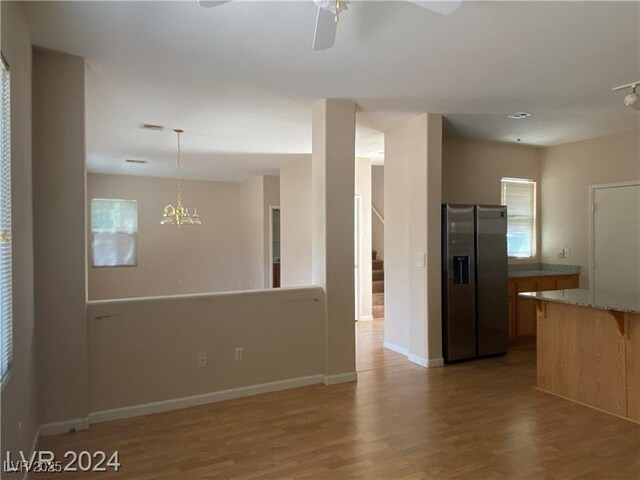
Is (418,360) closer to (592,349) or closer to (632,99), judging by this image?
(592,349)

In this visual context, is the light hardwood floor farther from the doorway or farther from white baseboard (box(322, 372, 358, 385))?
the doorway

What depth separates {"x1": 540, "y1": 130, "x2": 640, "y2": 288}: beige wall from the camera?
206 inches

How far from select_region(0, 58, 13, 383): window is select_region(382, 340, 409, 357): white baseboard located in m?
3.87

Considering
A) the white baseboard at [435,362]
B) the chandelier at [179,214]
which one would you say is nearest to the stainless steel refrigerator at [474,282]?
the white baseboard at [435,362]

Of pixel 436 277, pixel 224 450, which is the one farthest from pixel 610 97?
pixel 224 450

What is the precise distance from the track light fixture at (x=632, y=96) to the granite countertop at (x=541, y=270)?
250 centimetres

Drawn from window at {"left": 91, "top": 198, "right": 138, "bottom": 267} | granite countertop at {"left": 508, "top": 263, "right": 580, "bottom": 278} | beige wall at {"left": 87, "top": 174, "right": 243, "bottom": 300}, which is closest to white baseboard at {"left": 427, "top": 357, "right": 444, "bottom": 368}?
granite countertop at {"left": 508, "top": 263, "right": 580, "bottom": 278}

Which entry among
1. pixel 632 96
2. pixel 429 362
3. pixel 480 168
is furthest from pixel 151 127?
pixel 632 96

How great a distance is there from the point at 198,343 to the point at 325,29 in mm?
2606

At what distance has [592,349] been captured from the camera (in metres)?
3.41

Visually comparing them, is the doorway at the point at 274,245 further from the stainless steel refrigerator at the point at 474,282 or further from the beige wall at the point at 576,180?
the beige wall at the point at 576,180

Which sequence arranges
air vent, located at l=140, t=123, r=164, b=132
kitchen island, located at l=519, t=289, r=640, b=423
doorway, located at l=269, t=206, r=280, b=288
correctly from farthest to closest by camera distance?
doorway, located at l=269, t=206, r=280, b=288
air vent, located at l=140, t=123, r=164, b=132
kitchen island, located at l=519, t=289, r=640, b=423

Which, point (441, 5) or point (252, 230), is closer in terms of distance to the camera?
point (441, 5)

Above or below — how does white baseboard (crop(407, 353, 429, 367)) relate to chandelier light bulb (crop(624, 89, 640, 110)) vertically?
below
